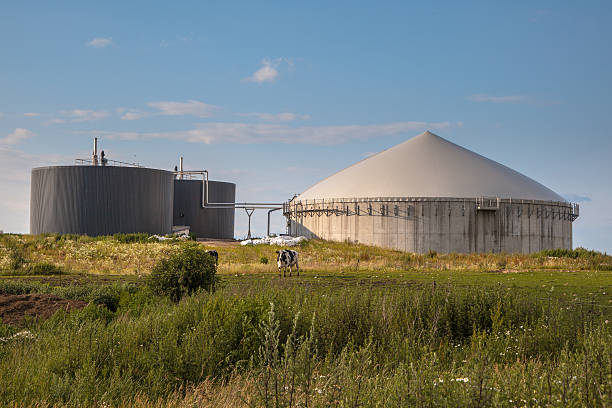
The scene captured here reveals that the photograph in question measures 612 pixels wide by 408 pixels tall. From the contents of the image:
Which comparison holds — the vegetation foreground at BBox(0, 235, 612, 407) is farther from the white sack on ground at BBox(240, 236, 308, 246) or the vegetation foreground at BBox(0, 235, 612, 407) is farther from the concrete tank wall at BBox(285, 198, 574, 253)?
the concrete tank wall at BBox(285, 198, 574, 253)

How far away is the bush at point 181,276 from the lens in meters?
15.2

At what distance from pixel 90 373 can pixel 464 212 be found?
4764cm

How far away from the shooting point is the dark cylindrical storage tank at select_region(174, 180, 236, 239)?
219 feet

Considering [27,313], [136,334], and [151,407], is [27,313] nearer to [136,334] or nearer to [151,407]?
[136,334]

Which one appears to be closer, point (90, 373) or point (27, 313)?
point (90, 373)

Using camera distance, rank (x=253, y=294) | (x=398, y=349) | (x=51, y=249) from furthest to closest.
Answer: (x=51, y=249) < (x=253, y=294) < (x=398, y=349)

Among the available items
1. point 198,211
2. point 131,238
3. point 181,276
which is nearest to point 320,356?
point 181,276

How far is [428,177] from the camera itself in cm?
5594

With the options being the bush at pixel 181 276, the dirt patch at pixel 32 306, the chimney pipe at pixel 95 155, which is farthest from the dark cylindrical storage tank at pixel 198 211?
the dirt patch at pixel 32 306

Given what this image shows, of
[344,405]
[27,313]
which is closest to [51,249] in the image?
[27,313]

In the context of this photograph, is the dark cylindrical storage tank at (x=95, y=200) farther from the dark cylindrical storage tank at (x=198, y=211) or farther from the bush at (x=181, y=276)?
the bush at (x=181, y=276)

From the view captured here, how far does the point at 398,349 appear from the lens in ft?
28.6

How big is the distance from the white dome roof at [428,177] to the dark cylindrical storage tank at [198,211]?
1122 cm

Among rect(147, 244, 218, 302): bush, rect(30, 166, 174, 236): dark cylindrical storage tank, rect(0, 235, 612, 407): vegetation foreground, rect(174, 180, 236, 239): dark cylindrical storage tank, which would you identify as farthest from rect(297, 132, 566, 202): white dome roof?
rect(147, 244, 218, 302): bush
